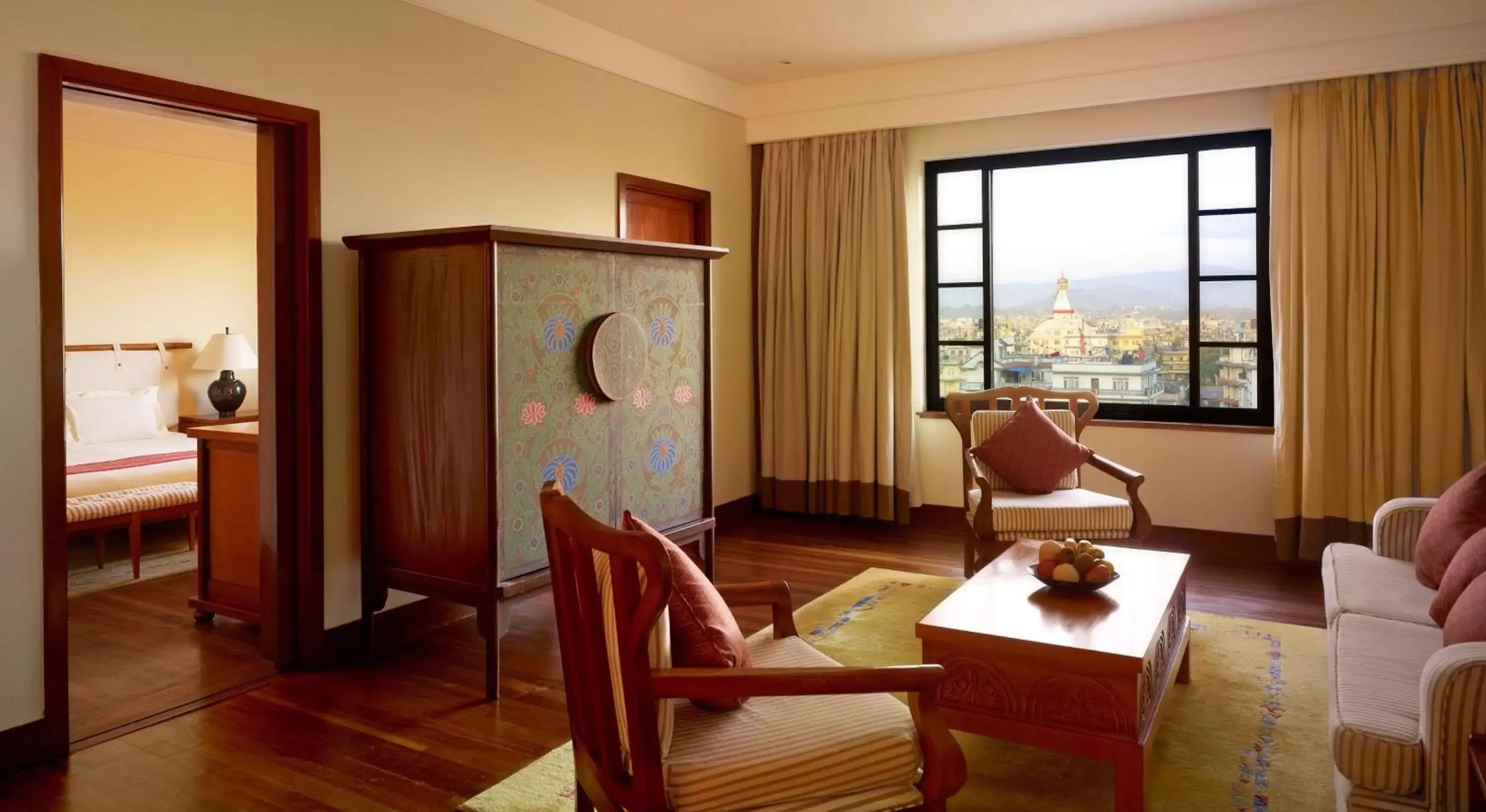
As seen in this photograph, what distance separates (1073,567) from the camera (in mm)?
3029

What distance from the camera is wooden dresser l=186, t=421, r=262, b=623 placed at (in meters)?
4.12

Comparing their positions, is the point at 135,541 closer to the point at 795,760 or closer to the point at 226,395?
the point at 226,395

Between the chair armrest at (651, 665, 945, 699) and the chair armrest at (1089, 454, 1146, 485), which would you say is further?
the chair armrest at (1089, 454, 1146, 485)

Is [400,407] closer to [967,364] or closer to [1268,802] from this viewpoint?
[1268,802]

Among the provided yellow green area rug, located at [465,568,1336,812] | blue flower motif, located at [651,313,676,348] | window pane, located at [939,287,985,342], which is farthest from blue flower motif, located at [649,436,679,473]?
window pane, located at [939,287,985,342]

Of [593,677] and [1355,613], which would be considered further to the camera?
[1355,613]

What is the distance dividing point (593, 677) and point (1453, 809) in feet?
5.47

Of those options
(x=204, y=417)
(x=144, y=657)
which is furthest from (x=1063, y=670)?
(x=204, y=417)

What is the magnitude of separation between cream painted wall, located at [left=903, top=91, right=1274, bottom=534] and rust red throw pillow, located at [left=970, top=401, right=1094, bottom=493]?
119 cm

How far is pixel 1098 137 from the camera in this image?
18.6ft

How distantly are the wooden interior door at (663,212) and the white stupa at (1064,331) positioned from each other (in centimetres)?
211

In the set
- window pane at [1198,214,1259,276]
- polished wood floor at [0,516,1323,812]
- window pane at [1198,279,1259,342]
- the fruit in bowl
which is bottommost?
polished wood floor at [0,516,1323,812]

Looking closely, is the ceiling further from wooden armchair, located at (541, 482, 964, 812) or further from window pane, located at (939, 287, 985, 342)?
wooden armchair, located at (541, 482, 964, 812)

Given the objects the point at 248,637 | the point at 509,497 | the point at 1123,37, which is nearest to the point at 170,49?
the point at 509,497
